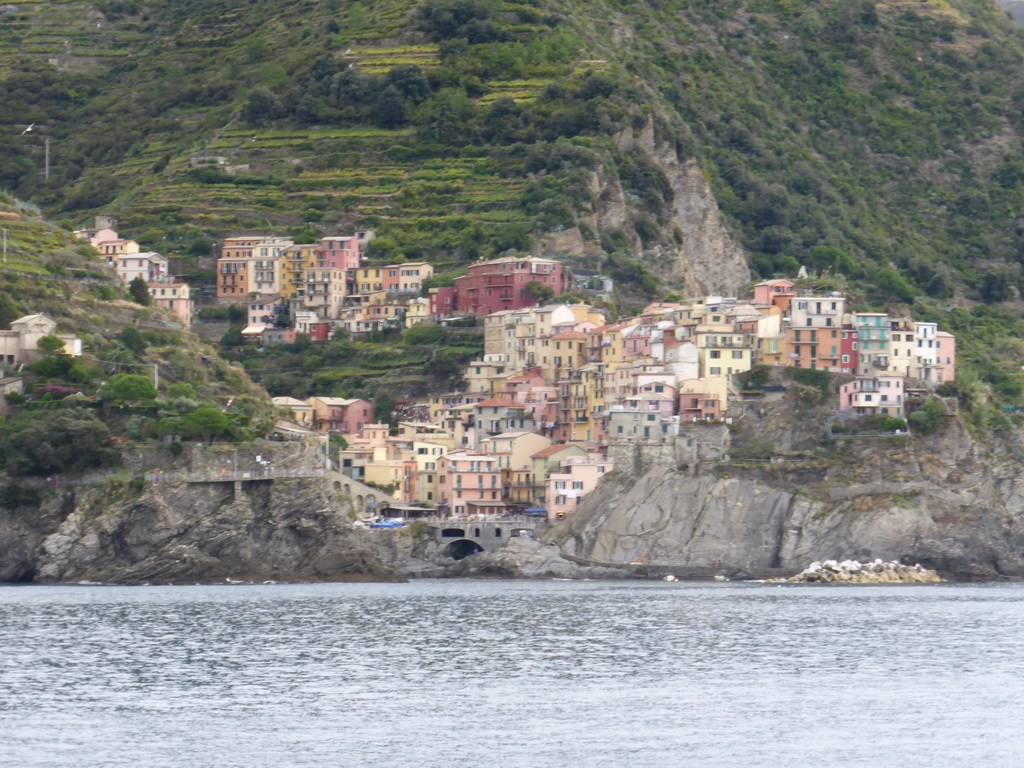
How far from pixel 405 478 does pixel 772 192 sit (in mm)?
56609

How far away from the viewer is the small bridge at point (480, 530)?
4213 inches

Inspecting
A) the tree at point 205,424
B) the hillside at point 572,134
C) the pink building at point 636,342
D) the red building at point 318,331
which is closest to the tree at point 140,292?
the red building at point 318,331

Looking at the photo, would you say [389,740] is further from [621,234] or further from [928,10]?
[928,10]

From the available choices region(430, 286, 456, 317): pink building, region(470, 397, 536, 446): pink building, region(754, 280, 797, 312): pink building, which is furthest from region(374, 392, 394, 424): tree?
region(754, 280, 797, 312): pink building

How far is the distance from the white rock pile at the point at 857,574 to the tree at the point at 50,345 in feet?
122

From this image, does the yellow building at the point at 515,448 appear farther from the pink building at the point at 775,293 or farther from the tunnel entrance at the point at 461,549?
the pink building at the point at 775,293

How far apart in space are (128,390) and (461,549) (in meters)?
19.7

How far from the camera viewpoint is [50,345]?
102688 mm

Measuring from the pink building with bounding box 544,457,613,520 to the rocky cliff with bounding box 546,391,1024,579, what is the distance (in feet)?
4.87

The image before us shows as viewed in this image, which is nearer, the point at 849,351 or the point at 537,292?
the point at 849,351

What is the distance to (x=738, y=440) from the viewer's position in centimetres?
10738

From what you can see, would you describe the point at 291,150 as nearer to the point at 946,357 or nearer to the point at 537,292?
the point at 537,292

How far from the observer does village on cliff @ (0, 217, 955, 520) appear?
356 feet

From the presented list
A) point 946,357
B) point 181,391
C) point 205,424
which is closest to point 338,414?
point 181,391
